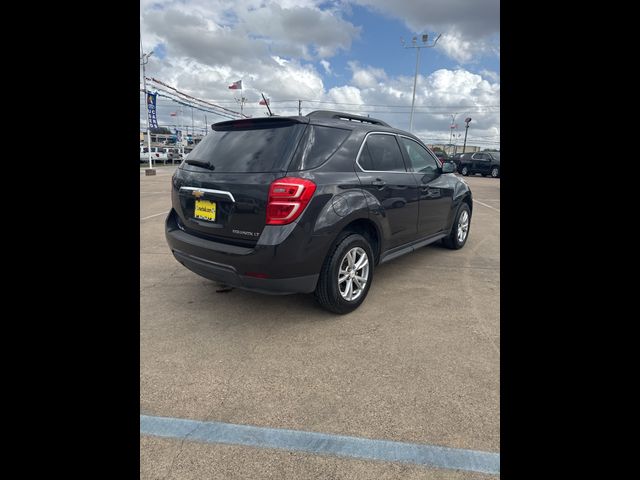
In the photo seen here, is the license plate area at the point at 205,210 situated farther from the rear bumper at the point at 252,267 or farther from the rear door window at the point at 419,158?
the rear door window at the point at 419,158

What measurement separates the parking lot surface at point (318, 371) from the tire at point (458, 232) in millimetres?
1355

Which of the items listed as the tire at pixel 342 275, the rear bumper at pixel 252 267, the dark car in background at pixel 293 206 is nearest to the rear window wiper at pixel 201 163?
the dark car in background at pixel 293 206

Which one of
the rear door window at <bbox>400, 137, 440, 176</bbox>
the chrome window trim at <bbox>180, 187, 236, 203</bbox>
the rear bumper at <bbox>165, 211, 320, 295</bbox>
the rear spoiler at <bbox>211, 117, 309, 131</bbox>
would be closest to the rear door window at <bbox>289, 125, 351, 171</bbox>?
the rear spoiler at <bbox>211, 117, 309, 131</bbox>

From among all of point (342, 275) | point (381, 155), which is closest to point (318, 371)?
point (342, 275)

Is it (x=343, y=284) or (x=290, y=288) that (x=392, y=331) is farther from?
(x=290, y=288)

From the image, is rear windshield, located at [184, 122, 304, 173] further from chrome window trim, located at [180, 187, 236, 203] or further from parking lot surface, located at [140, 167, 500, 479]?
parking lot surface, located at [140, 167, 500, 479]

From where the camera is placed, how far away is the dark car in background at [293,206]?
266 centimetres

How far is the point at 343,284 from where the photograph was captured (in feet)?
10.6

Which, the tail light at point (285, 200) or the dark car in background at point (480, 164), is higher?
the dark car in background at point (480, 164)

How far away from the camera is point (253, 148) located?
2.91 m

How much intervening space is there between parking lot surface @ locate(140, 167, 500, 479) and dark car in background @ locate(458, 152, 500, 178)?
76.4ft

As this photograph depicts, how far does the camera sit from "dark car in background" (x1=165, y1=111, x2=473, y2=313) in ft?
8.71
